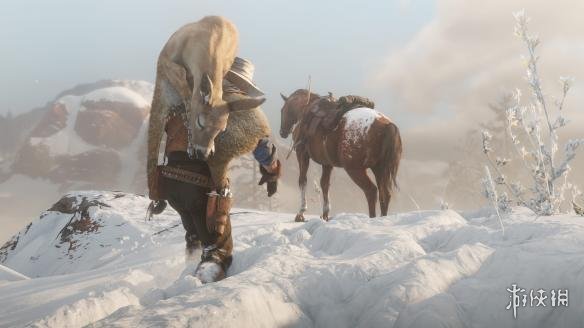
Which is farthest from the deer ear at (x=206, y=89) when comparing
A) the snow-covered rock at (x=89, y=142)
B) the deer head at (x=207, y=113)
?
the snow-covered rock at (x=89, y=142)

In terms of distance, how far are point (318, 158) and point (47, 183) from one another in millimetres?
39070

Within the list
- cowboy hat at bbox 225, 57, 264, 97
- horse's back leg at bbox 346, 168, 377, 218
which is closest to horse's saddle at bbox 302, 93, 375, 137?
horse's back leg at bbox 346, 168, 377, 218

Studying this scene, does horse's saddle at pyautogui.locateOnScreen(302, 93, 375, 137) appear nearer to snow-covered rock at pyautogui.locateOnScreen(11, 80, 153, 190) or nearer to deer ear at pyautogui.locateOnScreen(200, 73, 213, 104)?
deer ear at pyautogui.locateOnScreen(200, 73, 213, 104)

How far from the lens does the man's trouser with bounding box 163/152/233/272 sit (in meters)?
2.42

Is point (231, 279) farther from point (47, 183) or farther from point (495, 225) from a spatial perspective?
point (47, 183)

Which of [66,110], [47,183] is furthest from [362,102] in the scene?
[66,110]

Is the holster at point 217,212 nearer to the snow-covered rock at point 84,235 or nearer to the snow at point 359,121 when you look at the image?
the snow-covered rock at point 84,235

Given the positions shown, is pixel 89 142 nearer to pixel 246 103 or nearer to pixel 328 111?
pixel 328 111

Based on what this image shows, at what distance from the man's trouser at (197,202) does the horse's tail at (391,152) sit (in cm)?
399

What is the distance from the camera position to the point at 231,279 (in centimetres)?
184

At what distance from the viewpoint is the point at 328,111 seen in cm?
674

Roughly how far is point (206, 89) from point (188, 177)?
56 centimetres

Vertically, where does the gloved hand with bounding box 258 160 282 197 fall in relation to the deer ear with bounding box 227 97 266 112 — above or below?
below

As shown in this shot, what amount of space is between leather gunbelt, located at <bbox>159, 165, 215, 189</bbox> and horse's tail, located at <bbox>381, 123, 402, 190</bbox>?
406 centimetres
